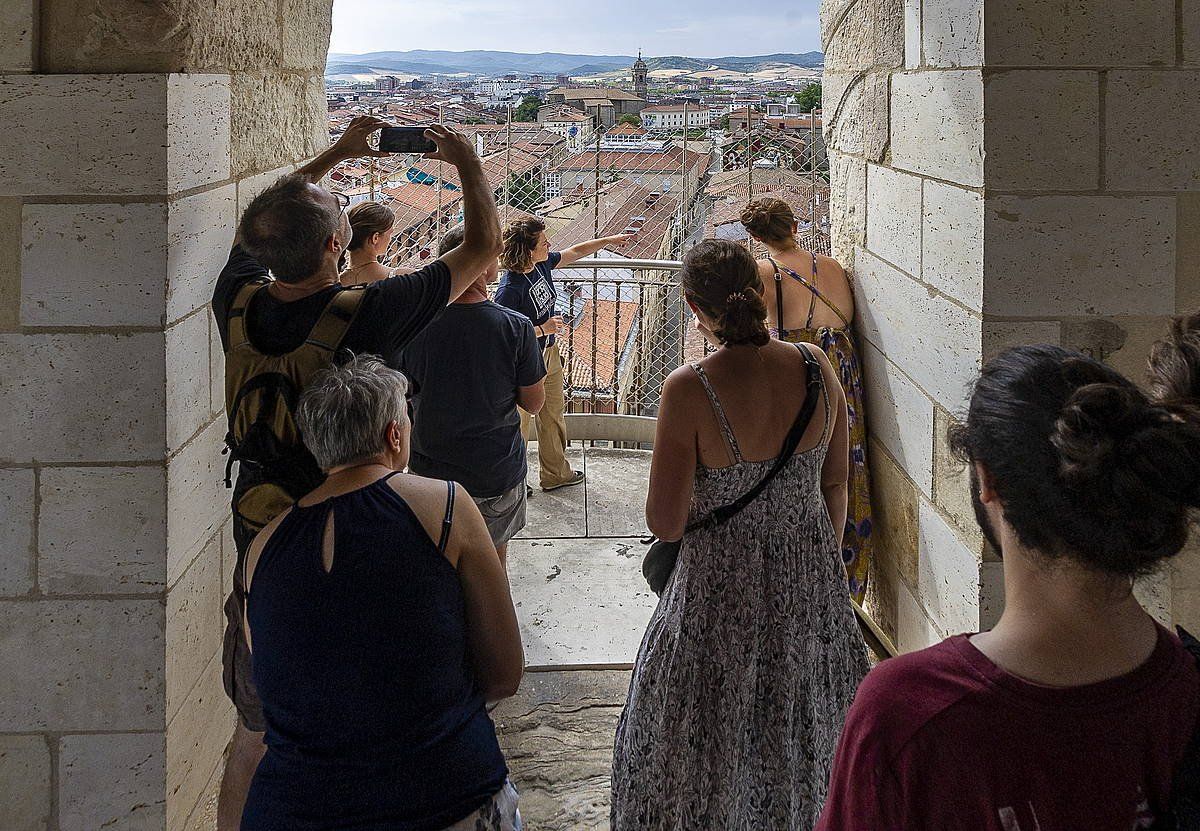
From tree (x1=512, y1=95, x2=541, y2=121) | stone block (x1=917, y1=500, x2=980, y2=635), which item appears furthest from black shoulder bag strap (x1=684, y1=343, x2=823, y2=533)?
tree (x1=512, y1=95, x2=541, y2=121)

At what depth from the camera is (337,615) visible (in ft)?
4.27

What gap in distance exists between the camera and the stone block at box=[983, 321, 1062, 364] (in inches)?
76.7

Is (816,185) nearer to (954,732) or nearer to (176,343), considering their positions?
(176,343)

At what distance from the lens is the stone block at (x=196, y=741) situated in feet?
6.53

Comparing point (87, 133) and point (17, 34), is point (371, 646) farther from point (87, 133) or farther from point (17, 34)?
point (17, 34)

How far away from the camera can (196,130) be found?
2020 mm

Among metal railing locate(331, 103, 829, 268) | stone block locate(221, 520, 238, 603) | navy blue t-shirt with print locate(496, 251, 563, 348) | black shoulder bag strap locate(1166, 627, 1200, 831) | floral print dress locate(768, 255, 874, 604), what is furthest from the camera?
A: metal railing locate(331, 103, 829, 268)

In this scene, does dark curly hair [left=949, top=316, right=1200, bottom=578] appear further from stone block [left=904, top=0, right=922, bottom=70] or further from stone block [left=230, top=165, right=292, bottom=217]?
stone block [left=230, top=165, right=292, bottom=217]

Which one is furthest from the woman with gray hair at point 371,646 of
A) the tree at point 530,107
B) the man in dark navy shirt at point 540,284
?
the tree at point 530,107

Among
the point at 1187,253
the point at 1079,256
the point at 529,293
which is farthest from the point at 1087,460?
the point at 529,293

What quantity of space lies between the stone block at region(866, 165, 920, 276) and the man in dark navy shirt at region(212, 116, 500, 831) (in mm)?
1208

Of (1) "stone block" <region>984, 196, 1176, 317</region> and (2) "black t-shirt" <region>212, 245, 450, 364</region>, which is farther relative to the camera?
(1) "stone block" <region>984, 196, 1176, 317</region>

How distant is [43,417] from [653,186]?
4.76 metres

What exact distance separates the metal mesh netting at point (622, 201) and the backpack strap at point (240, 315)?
237 cm
